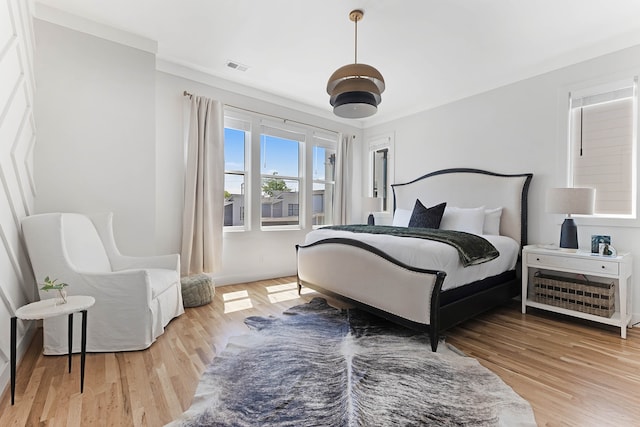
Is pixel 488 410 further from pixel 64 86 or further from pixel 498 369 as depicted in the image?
pixel 64 86

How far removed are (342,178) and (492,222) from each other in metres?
2.51

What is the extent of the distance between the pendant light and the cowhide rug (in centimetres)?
196

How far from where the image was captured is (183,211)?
351cm

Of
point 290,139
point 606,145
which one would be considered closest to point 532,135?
point 606,145

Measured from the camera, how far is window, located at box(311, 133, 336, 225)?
4993 mm

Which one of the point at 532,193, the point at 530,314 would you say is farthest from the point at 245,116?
the point at 530,314

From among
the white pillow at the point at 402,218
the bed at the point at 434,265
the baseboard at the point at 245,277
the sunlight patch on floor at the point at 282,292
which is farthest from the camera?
the white pillow at the point at 402,218

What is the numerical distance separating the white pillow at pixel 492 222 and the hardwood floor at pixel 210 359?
3.44ft

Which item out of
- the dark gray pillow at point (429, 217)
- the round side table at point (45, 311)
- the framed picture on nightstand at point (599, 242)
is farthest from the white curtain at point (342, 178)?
the round side table at point (45, 311)

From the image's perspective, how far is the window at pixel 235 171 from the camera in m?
4.01

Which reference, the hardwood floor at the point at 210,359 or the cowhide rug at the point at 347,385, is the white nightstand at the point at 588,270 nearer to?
the hardwood floor at the point at 210,359

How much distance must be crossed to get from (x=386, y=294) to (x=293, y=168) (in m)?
2.93

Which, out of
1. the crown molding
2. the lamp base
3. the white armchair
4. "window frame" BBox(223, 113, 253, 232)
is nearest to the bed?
the lamp base

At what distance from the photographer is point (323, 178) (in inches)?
204
